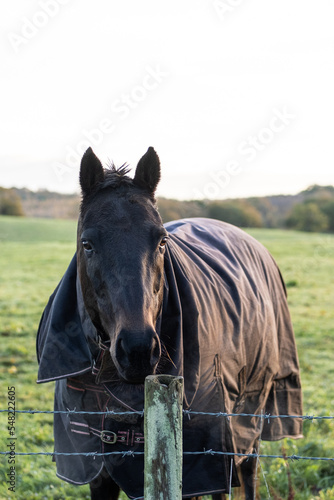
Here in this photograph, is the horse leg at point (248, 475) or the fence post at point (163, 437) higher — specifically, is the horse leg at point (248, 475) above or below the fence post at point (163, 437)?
below

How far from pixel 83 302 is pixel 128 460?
88 cm

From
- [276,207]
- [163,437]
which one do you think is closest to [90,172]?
[163,437]

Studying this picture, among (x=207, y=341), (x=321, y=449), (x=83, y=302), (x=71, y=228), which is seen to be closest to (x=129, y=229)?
(x=83, y=302)

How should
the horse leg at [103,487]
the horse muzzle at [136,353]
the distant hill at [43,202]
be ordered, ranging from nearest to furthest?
the horse muzzle at [136,353] < the horse leg at [103,487] < the distant hill at [43,202]

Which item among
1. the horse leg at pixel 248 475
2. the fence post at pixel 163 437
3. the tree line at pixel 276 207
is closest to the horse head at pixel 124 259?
the fence post at pixel 163 437

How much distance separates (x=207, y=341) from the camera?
2.95 metres

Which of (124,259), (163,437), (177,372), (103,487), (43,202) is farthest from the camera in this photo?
(43,202)

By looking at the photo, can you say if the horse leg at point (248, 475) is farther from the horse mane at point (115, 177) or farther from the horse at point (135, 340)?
the horse mane at point (115, 177)

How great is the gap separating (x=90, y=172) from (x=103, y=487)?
6.10 feet

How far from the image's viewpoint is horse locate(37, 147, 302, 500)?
231 centimetres

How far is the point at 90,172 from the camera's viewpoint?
109 inches

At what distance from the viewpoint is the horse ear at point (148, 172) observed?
2.80 meters

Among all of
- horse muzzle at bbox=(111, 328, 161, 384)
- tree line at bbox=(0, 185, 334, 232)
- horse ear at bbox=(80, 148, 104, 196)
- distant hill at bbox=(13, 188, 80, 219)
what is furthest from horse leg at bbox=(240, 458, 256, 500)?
distant hill at bbox=(13, 188, 80, 219)

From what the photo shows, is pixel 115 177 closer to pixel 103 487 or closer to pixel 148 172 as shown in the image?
pixel 148 172
